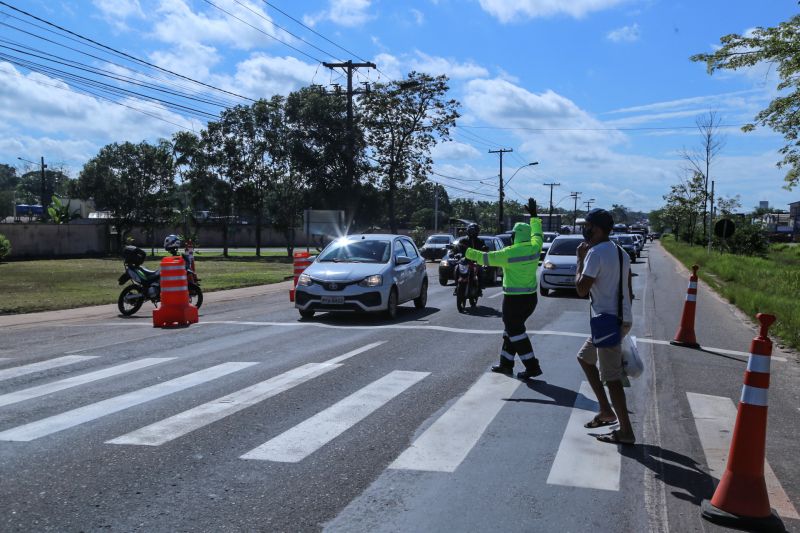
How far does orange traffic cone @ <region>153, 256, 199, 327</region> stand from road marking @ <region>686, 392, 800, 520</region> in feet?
28.4

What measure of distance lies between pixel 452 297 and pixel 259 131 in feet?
117

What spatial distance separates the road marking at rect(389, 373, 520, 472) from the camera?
493cm

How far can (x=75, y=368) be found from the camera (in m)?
8.41

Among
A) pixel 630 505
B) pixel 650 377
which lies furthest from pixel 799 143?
pixel 630 505

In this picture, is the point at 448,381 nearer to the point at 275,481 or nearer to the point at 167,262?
Answer: the point at 275,481

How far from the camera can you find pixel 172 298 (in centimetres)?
1249

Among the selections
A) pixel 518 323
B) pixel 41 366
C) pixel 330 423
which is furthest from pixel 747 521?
pixel 41 366

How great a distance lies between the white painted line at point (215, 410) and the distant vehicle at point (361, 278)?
14.6 feet

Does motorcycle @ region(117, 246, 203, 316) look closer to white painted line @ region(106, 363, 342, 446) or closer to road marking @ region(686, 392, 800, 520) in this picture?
white painted line @ region(106, 363, 342, 446)

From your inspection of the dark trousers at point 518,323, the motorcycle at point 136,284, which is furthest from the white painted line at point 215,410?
the motorcycle at point 136,284

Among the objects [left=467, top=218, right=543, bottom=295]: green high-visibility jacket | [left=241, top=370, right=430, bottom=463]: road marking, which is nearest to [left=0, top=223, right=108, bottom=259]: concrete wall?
[left=241, top=370, right=430, bottom=463]: road marking

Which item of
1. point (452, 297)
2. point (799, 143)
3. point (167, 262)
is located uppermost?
point (799, 143)

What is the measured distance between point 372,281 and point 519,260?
535 cm

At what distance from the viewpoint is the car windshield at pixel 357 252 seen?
13.9m
